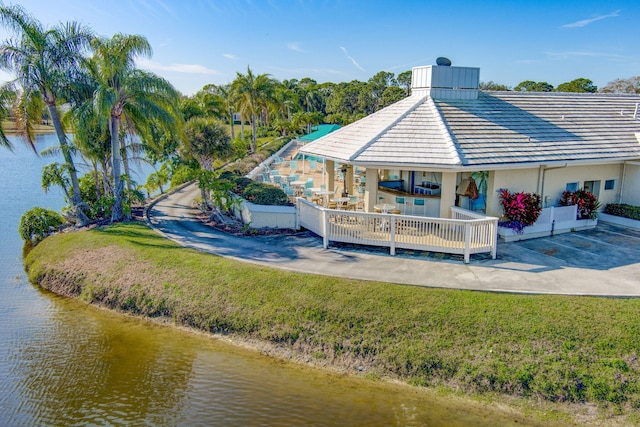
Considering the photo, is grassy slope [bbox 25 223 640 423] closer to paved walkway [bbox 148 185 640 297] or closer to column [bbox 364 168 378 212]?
paved walkway [bbox 148 185 640 297]

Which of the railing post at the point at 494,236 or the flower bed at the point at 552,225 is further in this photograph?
the flower bed at the point at 552,225

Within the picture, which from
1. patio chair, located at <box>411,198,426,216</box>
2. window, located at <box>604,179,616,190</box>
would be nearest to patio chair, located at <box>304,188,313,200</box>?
patio chair, located at <box>411,198,426,216</box>

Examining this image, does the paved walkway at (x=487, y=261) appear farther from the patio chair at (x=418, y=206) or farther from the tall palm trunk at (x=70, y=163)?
the tall palm trunk at (x=70, y=163)

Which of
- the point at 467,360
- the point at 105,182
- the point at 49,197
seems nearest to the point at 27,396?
the point at 467,360

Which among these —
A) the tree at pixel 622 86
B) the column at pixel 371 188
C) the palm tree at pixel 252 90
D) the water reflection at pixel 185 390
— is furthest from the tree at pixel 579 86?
the water reflection at pixel 185 390

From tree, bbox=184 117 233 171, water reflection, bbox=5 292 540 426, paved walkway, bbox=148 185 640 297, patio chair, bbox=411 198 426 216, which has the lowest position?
water reflection, bbox=5 292 540 426

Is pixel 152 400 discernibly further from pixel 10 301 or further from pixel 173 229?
pixel 173 229

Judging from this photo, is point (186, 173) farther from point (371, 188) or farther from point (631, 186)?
point (631, 186)
